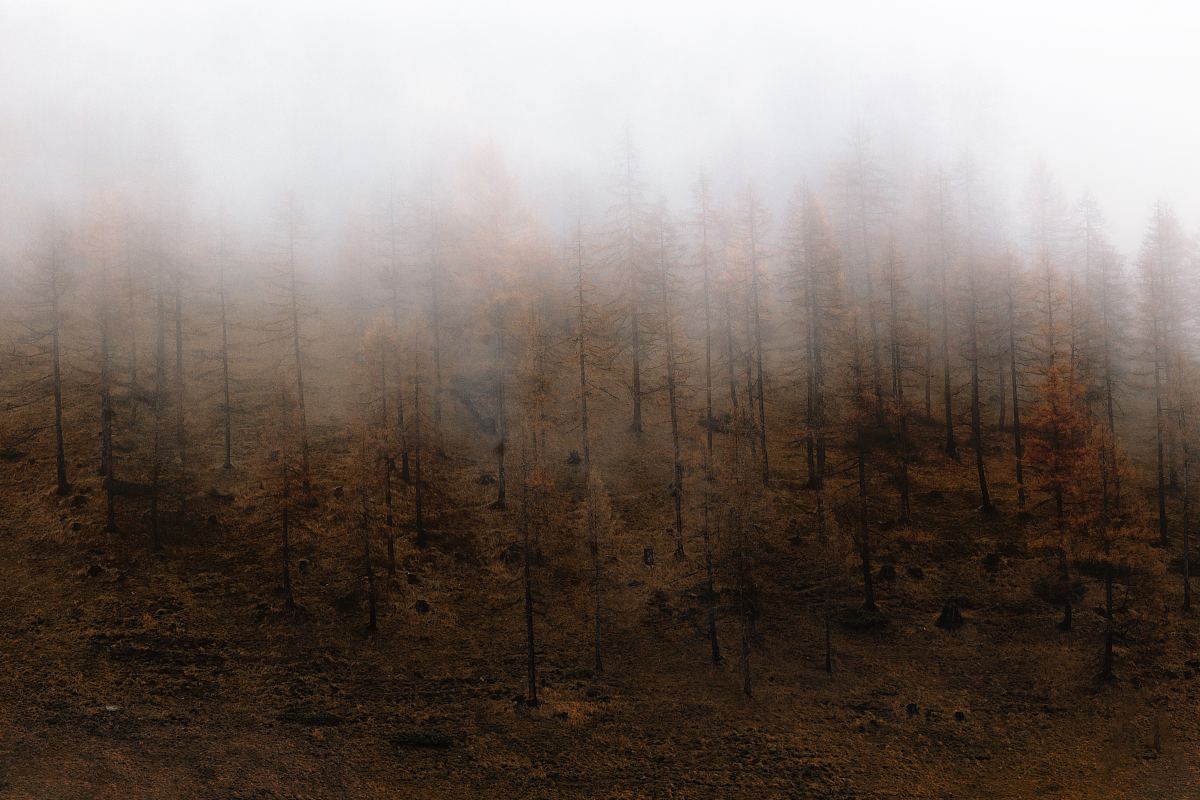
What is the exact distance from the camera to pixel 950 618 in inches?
1019

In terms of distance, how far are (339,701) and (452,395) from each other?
67.0 ft

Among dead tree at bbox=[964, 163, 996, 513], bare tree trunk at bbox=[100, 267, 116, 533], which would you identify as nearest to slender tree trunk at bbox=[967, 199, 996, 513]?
dead tree at bbox=[964, 163, 996, 513]

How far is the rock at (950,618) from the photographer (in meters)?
25.8

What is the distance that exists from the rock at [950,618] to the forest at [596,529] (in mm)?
176

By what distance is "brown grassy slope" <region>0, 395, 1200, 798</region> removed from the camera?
18.6 metres

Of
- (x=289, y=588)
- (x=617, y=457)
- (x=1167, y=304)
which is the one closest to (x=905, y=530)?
(x=617, y=457)

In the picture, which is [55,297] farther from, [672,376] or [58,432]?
[672,376]

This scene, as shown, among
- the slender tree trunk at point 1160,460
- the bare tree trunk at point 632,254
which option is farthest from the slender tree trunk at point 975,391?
the bare tree trunk at point 632,254

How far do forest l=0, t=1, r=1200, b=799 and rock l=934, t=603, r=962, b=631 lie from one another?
176 mm

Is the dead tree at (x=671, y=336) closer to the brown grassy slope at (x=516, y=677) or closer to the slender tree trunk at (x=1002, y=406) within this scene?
the brown grassy slope at (x=516, y=677)

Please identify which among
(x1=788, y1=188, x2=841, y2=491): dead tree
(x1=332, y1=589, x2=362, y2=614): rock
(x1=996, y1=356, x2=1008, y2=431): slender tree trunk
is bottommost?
(x1=332, y1=589, x2=362, y2=614): rock

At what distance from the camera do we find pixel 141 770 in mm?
16781

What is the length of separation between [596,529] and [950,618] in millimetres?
14841

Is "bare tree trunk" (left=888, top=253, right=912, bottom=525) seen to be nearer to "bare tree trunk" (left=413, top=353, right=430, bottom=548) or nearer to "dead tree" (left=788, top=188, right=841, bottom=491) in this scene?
"dead tree" (left=788, top=188, right=841, bottom=491)
